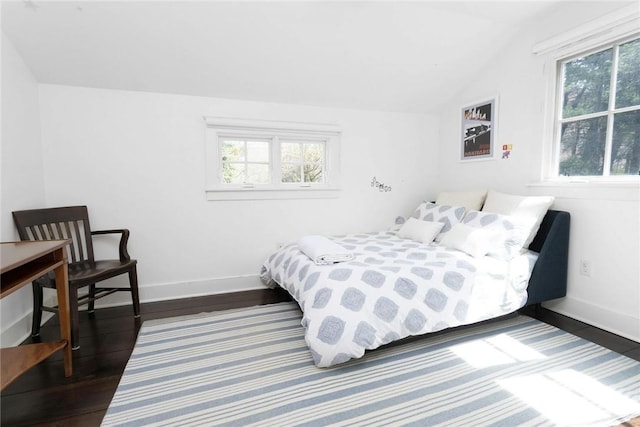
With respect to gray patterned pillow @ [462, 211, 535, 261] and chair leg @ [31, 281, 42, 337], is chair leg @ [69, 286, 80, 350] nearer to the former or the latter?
chair leg @ [31, 281, 42, 337]

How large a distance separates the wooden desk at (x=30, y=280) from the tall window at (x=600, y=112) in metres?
3.52

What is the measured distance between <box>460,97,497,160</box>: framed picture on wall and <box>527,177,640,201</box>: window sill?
614 millimetres

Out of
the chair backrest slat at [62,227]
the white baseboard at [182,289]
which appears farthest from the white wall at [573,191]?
the chair backrest slat at [62,227]

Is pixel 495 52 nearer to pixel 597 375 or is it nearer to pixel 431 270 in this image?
pixel 431 270

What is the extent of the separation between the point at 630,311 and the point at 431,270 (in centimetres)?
139

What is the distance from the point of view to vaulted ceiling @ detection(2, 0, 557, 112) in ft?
7.16

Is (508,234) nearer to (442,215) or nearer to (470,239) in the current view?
(470,239)

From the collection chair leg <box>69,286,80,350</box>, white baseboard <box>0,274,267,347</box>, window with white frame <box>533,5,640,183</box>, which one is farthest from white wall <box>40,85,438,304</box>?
window with white frame <box>533,5,640,183</box>

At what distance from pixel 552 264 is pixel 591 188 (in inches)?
24.2

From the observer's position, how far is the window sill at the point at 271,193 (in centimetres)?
299

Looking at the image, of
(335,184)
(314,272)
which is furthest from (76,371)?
(335,184)

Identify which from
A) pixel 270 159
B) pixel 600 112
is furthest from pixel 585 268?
pixel 270 159

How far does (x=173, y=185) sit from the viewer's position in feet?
9.40

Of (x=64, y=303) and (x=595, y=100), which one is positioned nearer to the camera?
(x=64, y=303)
